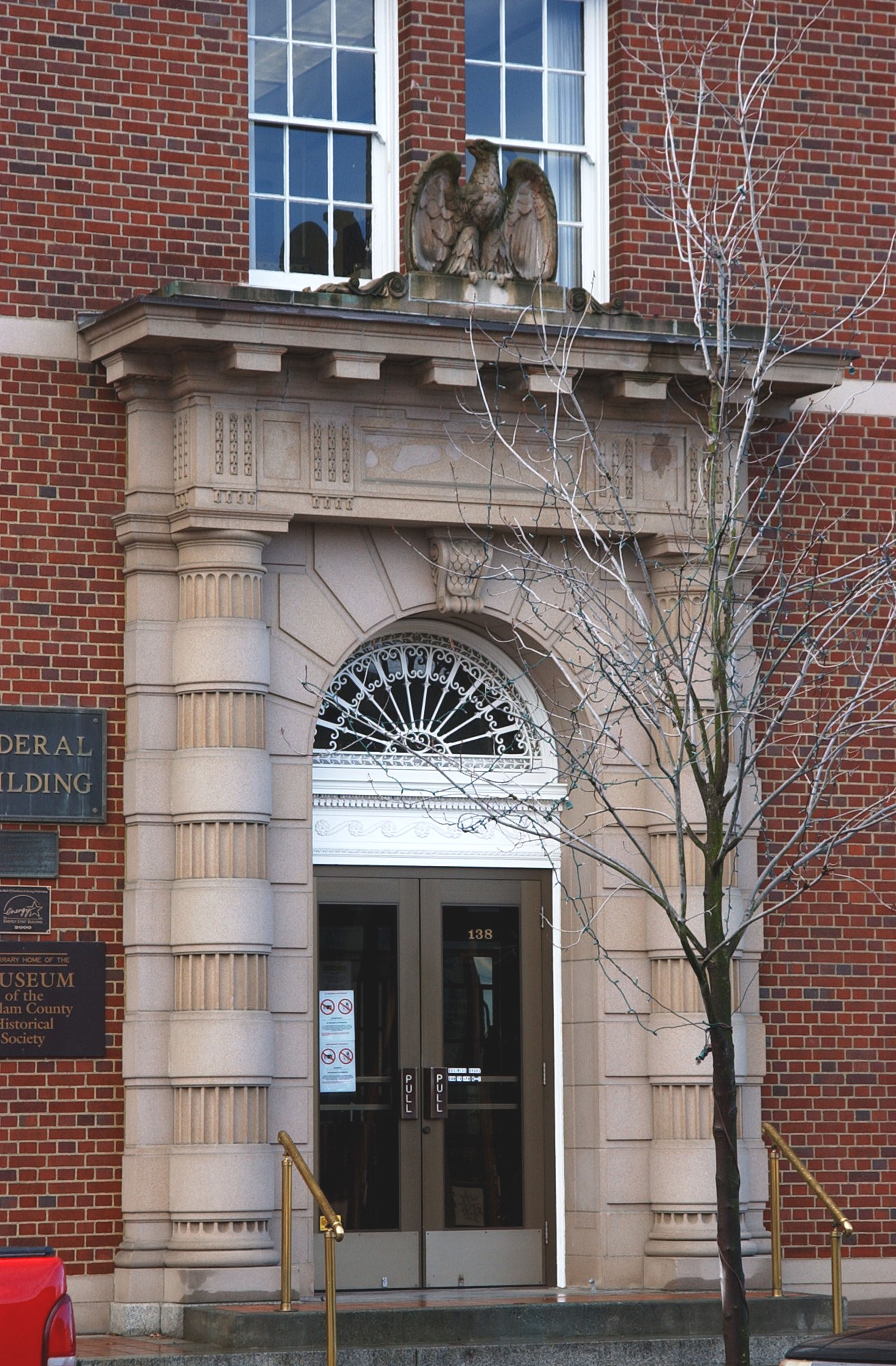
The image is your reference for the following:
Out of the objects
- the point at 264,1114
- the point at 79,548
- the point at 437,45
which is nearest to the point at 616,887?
the point at 264,1114

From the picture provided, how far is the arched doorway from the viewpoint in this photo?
13.5 metres

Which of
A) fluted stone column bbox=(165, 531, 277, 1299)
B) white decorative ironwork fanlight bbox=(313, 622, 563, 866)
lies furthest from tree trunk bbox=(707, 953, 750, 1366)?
white decorative ironwork fanlight bbox=(313, 622, 563, 866)

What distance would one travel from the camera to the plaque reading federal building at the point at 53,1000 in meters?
12.3

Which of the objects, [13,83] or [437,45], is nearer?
[13,83]

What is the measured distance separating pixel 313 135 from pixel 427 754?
3992 mm

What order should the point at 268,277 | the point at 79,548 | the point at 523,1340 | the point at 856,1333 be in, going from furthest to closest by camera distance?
the point at 268,277
the point at 79,548
the point at 523,1340
the point at 856,1333

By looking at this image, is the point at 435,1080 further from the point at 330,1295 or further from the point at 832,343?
the point at 832,343

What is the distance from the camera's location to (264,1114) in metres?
12.4

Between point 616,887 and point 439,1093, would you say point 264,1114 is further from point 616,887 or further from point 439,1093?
point 616,887

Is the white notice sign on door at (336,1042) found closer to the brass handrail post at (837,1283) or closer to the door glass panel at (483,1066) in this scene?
the door glass panel at (483,1066)

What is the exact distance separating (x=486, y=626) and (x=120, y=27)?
13.9ft

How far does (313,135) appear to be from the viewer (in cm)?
1409

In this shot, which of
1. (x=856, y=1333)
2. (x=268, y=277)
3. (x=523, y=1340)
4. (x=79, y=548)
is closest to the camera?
(x=856, y=1333)

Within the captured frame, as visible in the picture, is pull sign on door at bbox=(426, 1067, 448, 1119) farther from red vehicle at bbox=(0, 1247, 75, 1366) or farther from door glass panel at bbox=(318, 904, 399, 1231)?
red vehicle at bbox=(0, 1247, 75, 1366)
